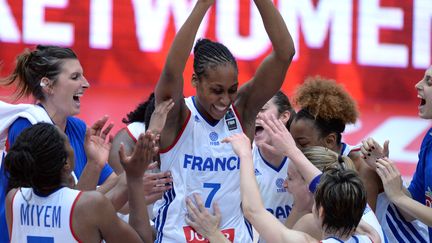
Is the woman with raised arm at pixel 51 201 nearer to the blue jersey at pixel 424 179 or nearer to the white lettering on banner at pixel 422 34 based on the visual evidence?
the blue jersey at pixel 424 179

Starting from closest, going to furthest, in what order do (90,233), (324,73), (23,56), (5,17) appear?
(90,233) → (23,56) → (5,17) → (324,73)

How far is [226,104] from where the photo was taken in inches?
161

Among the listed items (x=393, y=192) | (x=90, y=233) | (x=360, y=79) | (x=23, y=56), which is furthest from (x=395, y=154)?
(x=90, y=233)

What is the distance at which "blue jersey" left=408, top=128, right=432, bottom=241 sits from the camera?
4.85 metres

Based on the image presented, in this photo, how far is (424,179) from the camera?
195 inches

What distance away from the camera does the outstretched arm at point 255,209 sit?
343cm

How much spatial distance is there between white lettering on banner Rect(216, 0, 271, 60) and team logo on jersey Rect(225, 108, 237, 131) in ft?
10.8

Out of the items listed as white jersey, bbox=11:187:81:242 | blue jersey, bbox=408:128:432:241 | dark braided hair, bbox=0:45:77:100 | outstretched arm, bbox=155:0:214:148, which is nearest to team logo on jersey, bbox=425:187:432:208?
blue jersey, bbox=408:128:432:241

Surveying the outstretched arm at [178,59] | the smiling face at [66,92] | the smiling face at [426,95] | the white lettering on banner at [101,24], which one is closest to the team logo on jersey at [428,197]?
the smiling face at [426,95]

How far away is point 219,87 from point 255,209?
0.74m

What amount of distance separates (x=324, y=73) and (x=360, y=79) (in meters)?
0.40

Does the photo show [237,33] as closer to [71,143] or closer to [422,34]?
[422,34]

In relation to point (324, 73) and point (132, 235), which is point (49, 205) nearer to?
point (132, 235)

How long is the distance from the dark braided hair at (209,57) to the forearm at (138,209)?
29.1 inches
